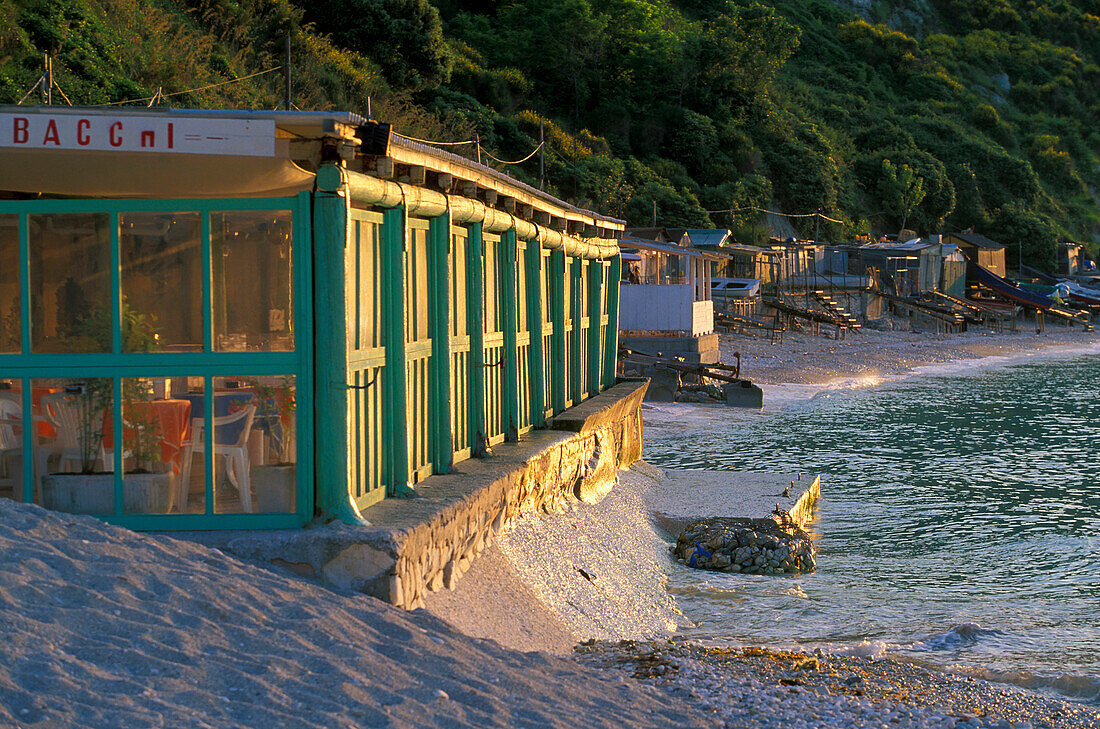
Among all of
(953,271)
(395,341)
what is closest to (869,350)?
(953,271)

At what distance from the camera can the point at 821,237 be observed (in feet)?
222

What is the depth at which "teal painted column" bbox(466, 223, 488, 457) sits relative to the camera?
8.94m

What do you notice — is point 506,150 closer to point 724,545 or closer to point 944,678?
point 724,545

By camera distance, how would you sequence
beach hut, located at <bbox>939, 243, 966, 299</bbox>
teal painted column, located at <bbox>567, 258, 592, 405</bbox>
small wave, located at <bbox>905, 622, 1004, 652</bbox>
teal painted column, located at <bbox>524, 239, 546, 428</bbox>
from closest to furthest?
small wave, located at <bbox>905, 622, 1004, 652</bbox>, teal painted column, located at <bbox>524, 239, 546, 428</bbox>, teal painted column, located at <bbox>567, 258, 592, 405</bbox>, beach hut, located at <bbox>939, 243, 966, 299</bbox>

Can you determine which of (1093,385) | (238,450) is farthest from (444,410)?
(1093,385)

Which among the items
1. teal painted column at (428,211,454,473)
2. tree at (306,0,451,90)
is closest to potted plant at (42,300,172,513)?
teal painted column at (428,211,454,473)

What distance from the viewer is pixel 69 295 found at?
621 centimetres

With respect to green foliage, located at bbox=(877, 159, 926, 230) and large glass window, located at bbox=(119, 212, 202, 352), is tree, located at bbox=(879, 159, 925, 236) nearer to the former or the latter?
green foliage, located at bbox=(877, 159, 926, 230)

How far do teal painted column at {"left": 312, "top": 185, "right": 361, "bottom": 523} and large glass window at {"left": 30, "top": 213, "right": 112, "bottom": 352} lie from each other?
72 cm

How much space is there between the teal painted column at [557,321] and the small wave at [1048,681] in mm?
5421

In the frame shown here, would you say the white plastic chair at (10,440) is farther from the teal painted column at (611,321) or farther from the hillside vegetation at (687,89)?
the hillside vegetation at (687,89)

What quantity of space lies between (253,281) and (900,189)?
78.2 metres

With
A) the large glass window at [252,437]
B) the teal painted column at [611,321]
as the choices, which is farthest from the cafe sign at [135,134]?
the teal painted column at [611,321]

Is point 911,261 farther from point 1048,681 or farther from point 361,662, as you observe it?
point 361,662
